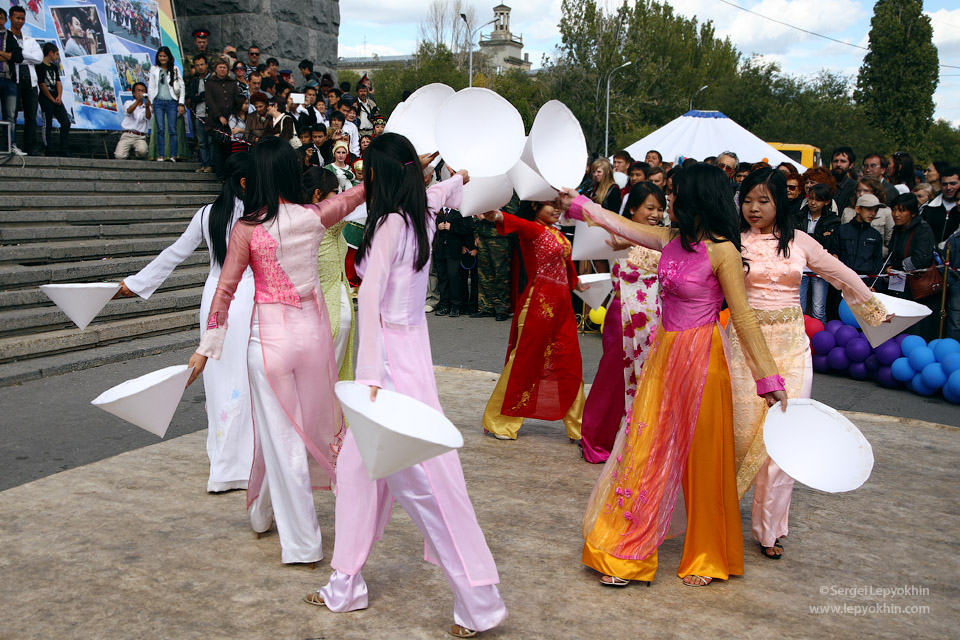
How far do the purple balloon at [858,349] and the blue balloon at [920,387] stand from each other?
1.56 ft

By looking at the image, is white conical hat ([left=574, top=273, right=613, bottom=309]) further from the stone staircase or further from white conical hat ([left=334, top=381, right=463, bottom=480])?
the stone staircase

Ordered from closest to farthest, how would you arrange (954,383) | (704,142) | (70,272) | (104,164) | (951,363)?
(954,383), (951,363), (70,272), (104,164), (704,142)

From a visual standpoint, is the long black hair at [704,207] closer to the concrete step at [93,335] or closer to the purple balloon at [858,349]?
the purple balloon at [858,349]

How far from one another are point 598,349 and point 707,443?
532 cm

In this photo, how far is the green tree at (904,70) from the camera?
42.1 m

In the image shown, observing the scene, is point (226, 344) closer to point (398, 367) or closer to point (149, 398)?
point (149, 398)

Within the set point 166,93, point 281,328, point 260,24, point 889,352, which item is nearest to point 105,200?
point 166,93

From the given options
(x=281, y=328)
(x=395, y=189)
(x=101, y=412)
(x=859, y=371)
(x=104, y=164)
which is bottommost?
(x=101, y=412)

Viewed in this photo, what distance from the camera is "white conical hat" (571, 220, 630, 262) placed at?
14.0ft

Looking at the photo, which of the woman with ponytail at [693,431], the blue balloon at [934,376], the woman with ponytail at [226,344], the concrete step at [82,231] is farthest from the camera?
the concrete step at [82,231]

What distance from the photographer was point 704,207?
341 cm

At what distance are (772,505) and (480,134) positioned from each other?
6.86 feet

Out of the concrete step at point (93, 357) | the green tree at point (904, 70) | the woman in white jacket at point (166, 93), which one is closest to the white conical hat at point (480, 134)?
the concrete step at point (93, 357)

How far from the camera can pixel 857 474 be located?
301 centimetres
